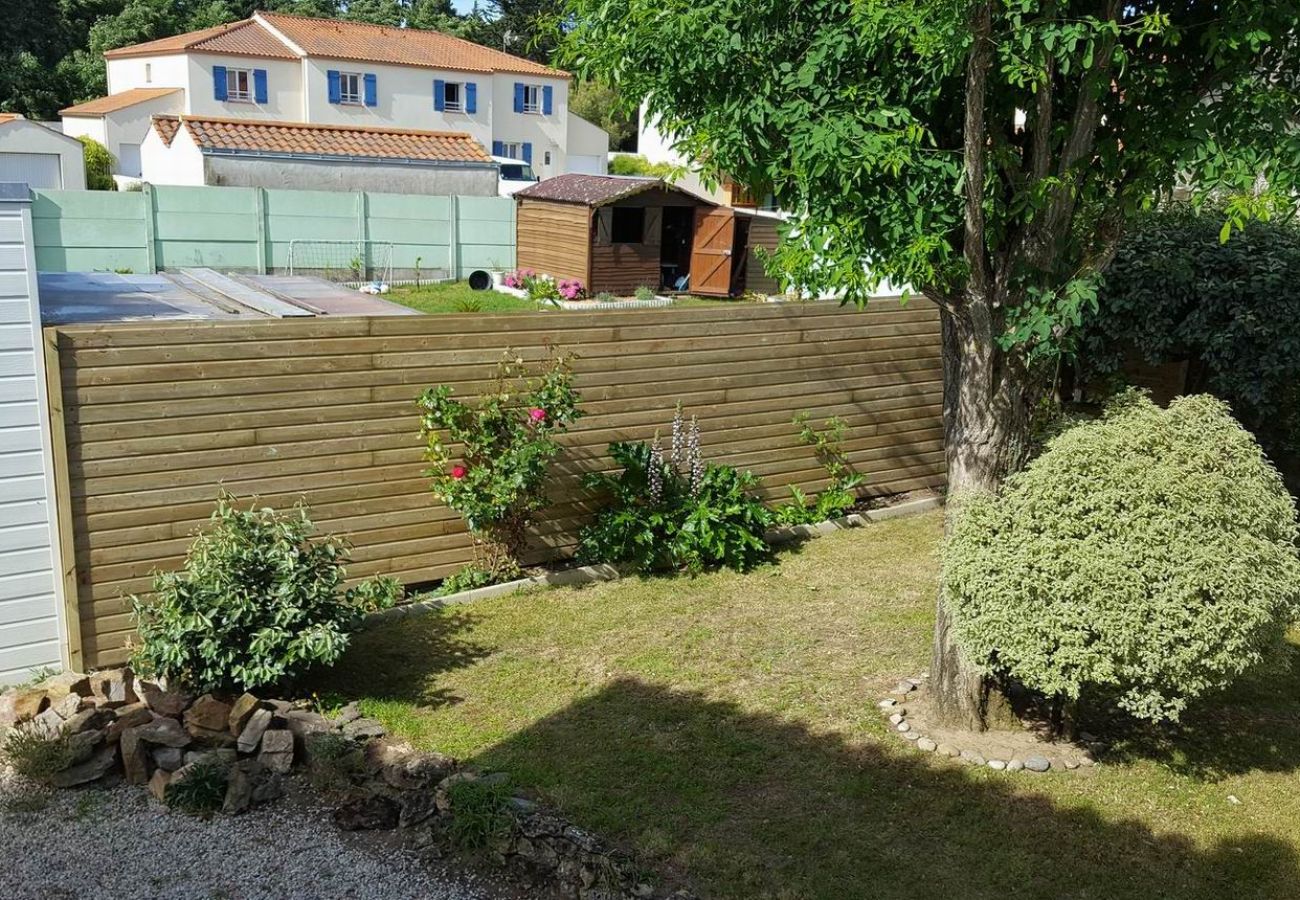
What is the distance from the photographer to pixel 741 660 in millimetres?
6656

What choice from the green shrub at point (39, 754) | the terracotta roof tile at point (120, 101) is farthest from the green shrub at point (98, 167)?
the green shrub at point (39, 754)

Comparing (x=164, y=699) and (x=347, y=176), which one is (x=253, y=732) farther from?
(x=347, y=176)

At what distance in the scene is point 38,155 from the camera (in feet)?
107

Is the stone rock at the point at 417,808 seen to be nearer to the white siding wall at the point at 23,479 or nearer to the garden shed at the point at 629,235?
the white siding wall at the point at 23,479

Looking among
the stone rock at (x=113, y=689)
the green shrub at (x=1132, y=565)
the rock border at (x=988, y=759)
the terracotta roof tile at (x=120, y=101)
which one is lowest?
the rock border at (x=988, y=759)

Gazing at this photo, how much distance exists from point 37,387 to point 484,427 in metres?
2.57

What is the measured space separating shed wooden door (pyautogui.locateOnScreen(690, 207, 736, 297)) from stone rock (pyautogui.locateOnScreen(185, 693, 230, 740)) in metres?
20.8

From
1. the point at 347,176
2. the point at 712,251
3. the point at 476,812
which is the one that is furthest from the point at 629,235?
the point at 476,812

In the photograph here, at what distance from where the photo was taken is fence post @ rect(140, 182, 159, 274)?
2281 centimetres

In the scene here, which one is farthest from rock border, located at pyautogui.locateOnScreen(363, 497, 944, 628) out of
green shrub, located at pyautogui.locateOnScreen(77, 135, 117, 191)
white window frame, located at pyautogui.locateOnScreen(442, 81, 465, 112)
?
white window frame, located at pyautogui.locateOnScreen(442, 81, 465, 112)

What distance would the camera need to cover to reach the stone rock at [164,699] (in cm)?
554

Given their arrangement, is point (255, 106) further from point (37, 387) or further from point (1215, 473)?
point (1215, 473)

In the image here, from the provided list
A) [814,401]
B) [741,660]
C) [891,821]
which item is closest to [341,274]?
[814,401]

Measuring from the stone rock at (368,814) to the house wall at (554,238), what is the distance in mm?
20042
